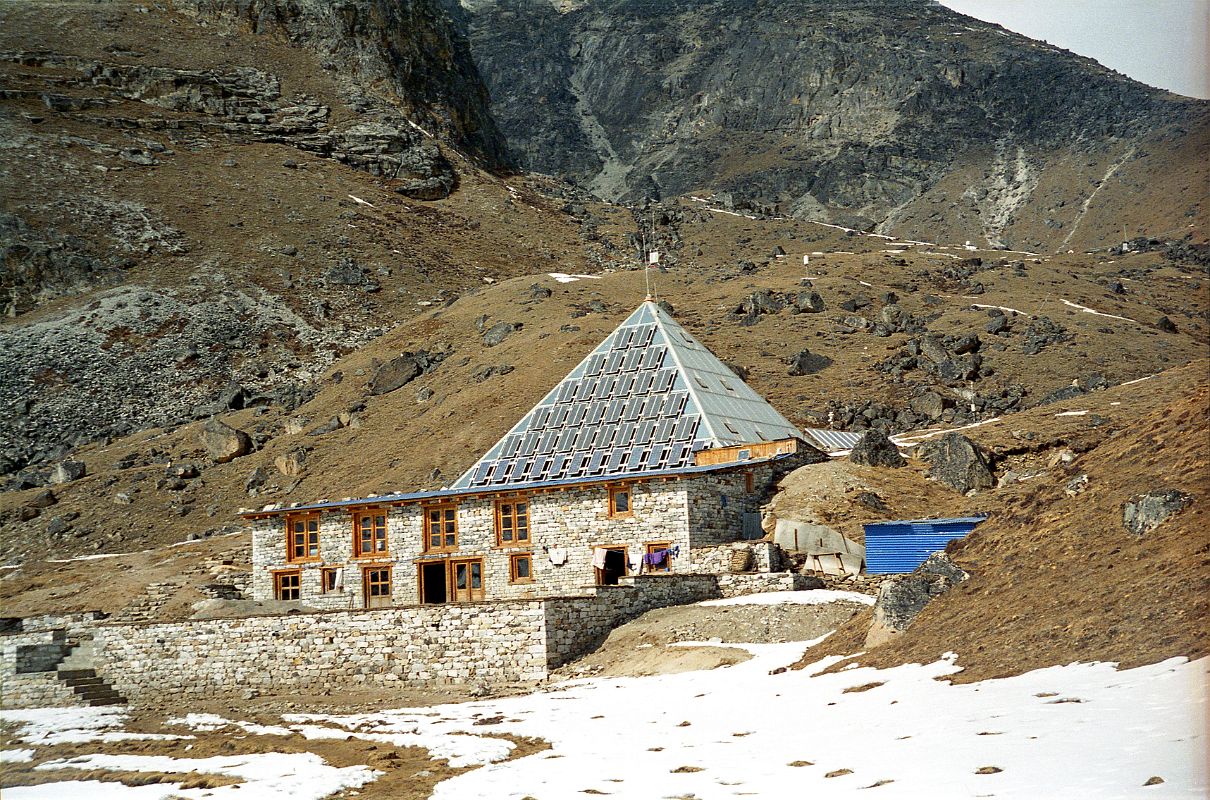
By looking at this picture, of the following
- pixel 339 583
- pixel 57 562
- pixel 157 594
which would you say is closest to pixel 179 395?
pixel 57 562

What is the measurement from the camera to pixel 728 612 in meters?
33.0

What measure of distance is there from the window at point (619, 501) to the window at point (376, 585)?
29.6 ft

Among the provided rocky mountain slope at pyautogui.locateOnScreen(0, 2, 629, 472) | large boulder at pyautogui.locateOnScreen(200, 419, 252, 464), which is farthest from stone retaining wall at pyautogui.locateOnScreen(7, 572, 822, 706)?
rocky mountain slope at pyautogui.locateOnScreen(0, 2, 629, 472)

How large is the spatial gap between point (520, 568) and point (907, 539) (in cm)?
1323

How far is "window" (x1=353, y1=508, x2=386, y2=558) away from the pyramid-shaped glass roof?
3458mm

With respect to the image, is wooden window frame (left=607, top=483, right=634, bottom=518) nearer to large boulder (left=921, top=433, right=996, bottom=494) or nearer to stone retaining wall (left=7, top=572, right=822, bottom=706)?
stone retaining wall (left=7, top=572, right=822, bottom=706)

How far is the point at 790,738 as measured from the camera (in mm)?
19984

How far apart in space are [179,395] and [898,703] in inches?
2922

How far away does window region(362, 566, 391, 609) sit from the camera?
4497 centimetres

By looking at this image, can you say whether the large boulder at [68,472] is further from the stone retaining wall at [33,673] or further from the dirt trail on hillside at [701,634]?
the dirt trail on hillside at [701,634]

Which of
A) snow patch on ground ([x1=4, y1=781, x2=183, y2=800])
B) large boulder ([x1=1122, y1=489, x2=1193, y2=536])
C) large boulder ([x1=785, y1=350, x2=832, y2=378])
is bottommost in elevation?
snow patch on ground ([x1=4, y1=781, x2=183, y2=800])

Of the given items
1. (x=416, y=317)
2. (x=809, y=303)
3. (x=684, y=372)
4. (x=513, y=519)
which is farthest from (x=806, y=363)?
(x=416, y=317)

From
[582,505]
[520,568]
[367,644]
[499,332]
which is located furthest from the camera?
[499,332]

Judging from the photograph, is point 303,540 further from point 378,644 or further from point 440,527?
point 378,644
